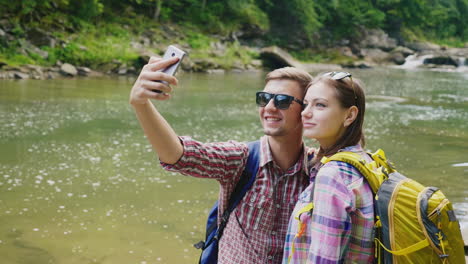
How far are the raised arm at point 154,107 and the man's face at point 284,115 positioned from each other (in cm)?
50

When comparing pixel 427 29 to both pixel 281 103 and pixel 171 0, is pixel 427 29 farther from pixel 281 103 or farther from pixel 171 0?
pixel 281 103

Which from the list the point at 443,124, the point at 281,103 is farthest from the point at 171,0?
the point at 281,103

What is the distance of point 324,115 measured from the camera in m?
2.15

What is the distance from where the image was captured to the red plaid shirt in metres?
2.35

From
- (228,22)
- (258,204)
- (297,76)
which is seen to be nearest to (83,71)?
(228,22)

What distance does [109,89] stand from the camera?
20.0 metres

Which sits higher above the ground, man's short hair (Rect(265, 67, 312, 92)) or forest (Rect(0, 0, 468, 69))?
man's short hair (Rect(265, 67, 312, 92))

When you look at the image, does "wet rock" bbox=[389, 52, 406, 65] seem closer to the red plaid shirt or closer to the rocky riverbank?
the rocky riverbank

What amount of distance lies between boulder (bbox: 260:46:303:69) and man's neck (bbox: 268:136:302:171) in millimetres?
33084

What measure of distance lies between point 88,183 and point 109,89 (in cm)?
1301

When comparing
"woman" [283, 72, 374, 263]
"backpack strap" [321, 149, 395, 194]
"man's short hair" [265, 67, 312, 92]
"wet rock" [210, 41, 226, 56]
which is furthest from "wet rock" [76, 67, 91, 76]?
"backpack strap" [321, 149, 395, 194]

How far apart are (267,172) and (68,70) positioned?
23.3m

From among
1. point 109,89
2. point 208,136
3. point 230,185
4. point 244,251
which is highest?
point 230,185

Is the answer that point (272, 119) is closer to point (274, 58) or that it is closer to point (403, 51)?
point (274, 58)
